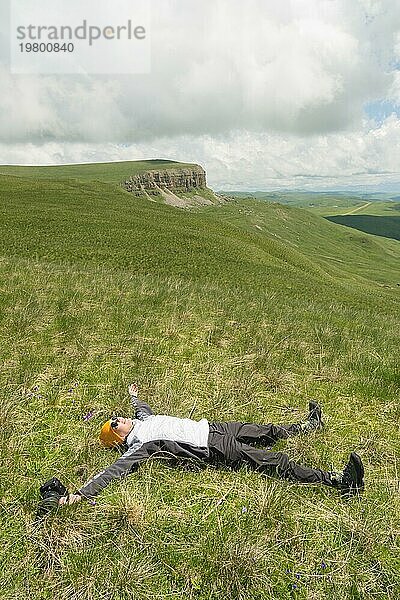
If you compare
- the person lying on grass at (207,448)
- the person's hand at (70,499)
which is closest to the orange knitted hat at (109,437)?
the person lying on grass at (207,448)

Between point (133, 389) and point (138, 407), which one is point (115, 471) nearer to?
point (138, 407)

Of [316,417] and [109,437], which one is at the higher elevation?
[109,437]

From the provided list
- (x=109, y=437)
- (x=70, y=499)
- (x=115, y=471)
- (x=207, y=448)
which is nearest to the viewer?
(x=70, y=499)

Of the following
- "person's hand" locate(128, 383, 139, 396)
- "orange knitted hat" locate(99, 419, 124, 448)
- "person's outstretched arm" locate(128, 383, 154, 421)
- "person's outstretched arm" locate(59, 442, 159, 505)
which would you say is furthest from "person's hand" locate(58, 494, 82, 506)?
"person's hand" locate(128, 383, 139, 396)

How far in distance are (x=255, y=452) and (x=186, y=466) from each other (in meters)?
0.96

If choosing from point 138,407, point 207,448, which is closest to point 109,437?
point 138,407

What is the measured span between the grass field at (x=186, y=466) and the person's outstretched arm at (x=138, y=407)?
9.4 inches

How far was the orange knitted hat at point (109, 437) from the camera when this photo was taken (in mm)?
5445

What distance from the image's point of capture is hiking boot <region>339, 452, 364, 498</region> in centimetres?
486

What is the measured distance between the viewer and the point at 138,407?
6176 mm

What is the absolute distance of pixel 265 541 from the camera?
4.11 metres

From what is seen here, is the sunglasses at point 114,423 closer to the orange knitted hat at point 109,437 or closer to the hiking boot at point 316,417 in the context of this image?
the orange knitted hat at point 109,437

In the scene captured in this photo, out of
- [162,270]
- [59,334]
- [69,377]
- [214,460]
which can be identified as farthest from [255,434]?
[162,270]

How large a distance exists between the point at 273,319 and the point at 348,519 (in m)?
7.65
